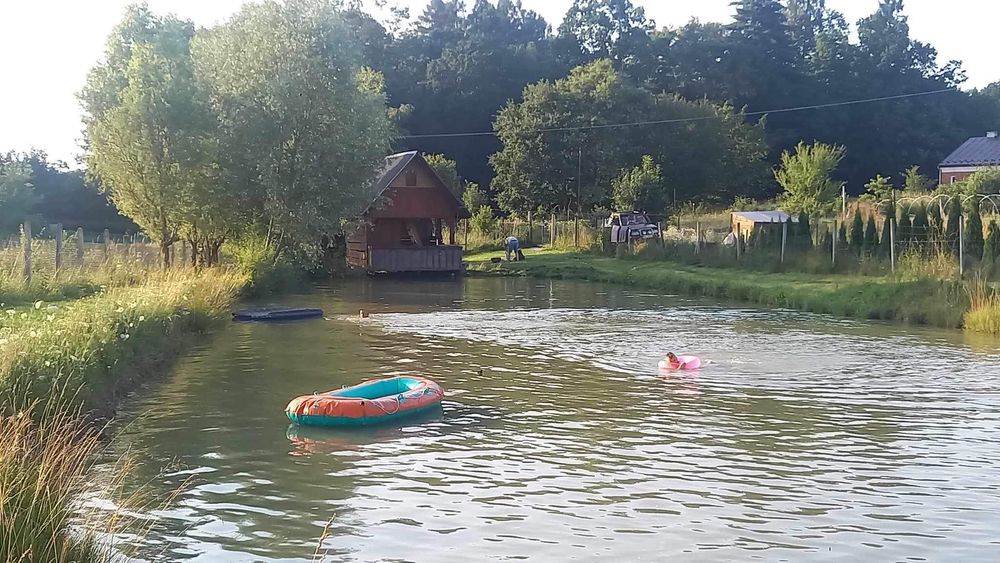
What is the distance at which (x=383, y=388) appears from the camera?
47.3ft

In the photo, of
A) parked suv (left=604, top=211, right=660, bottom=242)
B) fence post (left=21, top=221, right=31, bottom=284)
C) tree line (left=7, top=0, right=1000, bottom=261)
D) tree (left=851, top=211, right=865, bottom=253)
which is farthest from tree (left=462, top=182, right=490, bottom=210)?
fence post (left=21, top=221, right=31, bottom=284)

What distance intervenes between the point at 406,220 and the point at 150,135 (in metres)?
19.1

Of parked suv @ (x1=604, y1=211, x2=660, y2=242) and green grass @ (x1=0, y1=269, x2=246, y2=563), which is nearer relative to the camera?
green grass @ (x1=0, y1=269, x2=246, y2=563)

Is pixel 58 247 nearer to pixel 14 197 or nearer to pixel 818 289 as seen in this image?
pixel 818 289

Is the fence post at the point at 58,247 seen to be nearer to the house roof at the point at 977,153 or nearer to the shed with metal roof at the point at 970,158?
the shed with metal roof at the point at 970,158

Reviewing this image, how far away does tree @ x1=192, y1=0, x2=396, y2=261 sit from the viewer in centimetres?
3397

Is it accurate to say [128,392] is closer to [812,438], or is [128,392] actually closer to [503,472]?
[503,472]

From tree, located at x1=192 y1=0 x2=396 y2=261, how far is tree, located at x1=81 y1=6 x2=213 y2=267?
1.30 m

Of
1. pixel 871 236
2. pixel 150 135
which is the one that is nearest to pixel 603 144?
pixel 871 236

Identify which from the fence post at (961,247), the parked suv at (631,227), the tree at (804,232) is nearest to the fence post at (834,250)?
the tree at (804,232)

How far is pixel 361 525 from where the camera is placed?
9117 millimetres

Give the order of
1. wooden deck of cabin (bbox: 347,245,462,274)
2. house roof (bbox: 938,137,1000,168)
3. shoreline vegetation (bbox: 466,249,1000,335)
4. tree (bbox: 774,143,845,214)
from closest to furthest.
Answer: shoreline vegetation (bbox: 466,249,1000,335)
wooden deck of cabin (bbox: 347,245,462,274)
tree (bbox: 774,143,845,214)
house roof (bbox: 938,137,1000,168)

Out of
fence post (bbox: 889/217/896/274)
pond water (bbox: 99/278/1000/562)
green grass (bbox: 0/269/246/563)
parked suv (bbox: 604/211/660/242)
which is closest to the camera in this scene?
green grass (bbox: 0/269/246/563)

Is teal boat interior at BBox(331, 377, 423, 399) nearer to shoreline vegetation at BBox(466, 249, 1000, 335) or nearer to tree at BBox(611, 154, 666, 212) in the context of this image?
shoreline vegetation at BBox(466, 249, 1000, 335)
